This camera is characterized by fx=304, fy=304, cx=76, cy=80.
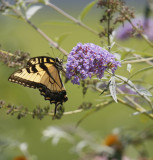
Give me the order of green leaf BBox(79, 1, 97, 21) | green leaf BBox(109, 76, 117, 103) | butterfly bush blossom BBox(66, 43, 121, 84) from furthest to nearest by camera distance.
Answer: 1. green leaf BBox(79, 1, 97, 21)
2. butterfly bush blossom BBox(66, 43, 121, 84)
3. green leaf BBox(109, 76, 117, 103)

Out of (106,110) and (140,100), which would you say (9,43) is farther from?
(106,110)

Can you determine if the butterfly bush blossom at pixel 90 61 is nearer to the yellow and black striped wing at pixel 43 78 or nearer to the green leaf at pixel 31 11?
the yellow and black striped wing at pixel 43 78

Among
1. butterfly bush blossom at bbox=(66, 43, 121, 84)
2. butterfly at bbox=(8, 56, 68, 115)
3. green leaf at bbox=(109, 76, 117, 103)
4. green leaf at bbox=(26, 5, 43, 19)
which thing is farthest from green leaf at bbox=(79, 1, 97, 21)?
green leaf at bbox=(109, 76, 117, 103)

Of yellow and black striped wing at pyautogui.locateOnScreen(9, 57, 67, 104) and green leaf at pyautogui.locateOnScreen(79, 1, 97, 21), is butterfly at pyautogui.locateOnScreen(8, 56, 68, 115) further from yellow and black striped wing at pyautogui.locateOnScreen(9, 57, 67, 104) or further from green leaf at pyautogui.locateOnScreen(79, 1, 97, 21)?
green leaf at pyautogui.locateOnScreen(79, 1, 97, 21)

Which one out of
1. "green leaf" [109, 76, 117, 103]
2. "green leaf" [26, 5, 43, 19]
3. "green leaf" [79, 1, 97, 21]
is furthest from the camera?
"green leaf" [26, 5, 43, 19]

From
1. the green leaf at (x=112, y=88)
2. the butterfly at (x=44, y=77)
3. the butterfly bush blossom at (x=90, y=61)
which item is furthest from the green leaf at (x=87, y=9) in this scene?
the green leaf at (x=112, y=88)

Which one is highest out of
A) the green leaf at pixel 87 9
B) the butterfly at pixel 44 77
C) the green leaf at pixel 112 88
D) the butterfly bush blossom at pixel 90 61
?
the green leaf at pixel 87 9

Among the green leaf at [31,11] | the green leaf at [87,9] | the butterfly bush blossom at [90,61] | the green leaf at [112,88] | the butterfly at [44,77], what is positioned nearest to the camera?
Answer: the green leaf at [112,88]

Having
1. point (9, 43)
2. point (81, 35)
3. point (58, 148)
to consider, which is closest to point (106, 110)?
point (58, 148)
